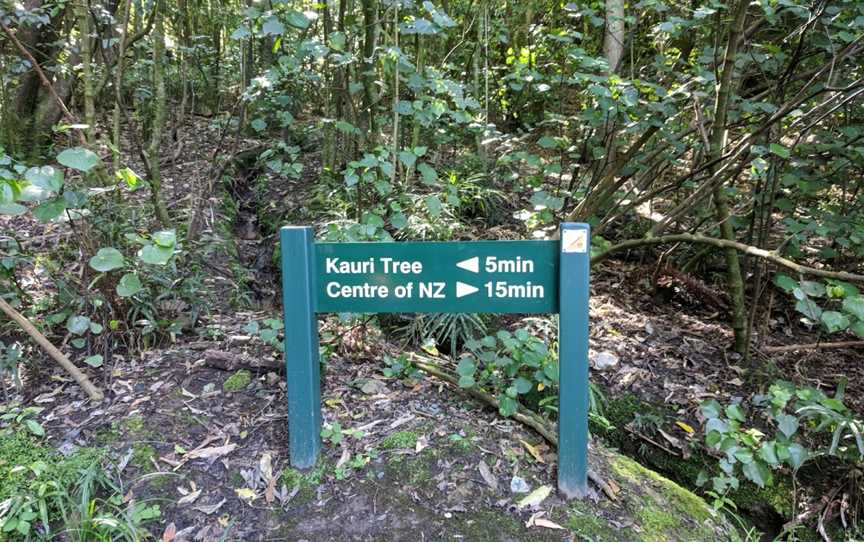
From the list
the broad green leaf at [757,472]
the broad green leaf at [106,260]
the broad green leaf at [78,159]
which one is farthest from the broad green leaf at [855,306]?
the broad green leaf at [78,159]

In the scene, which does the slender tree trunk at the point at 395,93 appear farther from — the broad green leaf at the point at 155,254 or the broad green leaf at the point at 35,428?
the broad green leaf at the point at 35,428

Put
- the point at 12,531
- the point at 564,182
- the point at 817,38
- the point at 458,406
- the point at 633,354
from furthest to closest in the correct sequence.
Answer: the point at 564,182
the point at 633,354
the point at 817,38
the point at 458,406
the point at 12,531

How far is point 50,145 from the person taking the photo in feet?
17.6

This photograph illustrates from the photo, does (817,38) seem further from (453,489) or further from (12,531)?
(12,531)

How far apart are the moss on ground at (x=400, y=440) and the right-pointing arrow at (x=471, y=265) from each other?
0.88 m

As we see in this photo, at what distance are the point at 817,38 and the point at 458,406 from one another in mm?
3096

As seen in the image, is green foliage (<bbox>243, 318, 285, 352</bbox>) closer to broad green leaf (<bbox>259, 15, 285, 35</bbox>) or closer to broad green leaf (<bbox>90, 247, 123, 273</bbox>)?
broad green leaf (<bbox>90, 247, 123, 273</bbox>)

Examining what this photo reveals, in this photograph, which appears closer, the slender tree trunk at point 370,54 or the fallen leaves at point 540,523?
the fallen leaves at point 540,523

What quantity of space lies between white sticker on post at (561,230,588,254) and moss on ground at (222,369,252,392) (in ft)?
5.79

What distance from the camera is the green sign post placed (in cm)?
201

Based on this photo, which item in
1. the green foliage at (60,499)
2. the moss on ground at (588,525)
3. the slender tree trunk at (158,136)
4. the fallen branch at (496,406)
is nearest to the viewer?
the green foliage at (60,499)

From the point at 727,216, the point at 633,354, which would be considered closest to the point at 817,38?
the point at 727,216

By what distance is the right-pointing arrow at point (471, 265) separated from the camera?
2045 millimetres

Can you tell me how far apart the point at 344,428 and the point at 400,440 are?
28 cm
